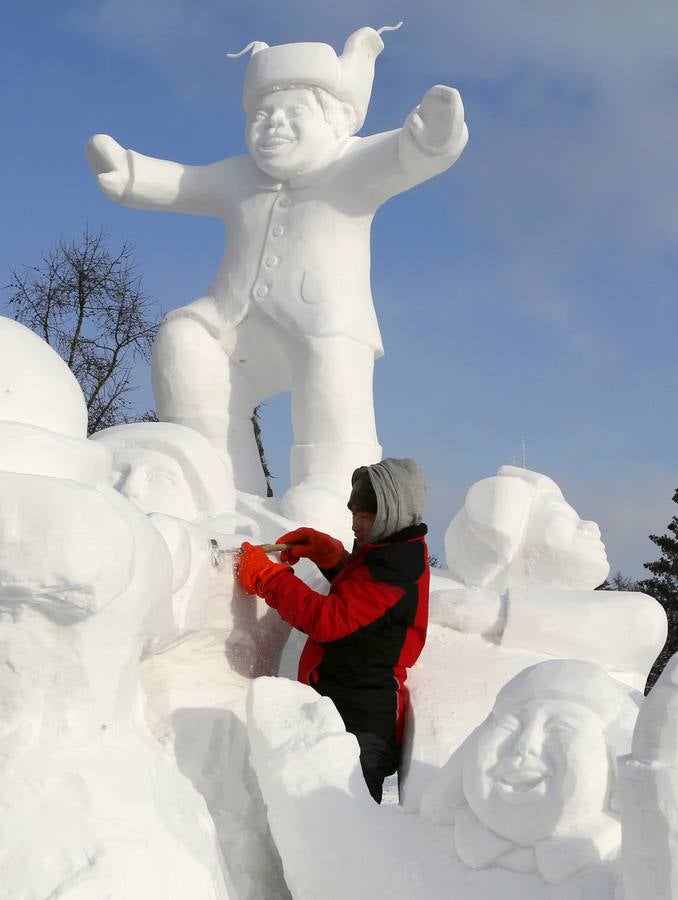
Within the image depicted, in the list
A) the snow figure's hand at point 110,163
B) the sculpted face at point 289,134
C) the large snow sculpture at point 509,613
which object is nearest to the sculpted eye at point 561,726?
the large snow sculpture at point 509,613

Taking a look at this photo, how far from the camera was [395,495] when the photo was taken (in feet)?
8.49

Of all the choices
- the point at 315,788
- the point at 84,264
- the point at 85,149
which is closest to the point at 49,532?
the point at 315,788

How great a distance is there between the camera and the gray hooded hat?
2.56 m

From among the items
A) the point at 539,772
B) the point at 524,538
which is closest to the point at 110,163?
the point at 524,538

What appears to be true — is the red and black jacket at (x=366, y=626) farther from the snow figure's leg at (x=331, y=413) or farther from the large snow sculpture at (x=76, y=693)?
the snow figure's leg at (x=331, y=413)

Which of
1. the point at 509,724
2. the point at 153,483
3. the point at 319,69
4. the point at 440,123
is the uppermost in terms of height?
the point at 319,69

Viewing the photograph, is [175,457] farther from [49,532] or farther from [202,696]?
[49,532]

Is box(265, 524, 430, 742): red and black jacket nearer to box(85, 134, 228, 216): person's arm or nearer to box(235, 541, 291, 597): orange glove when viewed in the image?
box(235, 541, 291, 597): orange glove

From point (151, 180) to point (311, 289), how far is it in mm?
971

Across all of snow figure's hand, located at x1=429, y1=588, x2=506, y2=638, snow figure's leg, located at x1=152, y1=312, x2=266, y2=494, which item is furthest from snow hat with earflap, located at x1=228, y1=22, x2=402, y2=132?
snow figure's hand, located at x1=429, y1=588, x2=506, y2=638

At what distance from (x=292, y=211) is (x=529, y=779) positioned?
127 inches

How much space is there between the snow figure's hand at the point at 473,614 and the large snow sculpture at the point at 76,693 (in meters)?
1.07

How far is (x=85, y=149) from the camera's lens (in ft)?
15.8

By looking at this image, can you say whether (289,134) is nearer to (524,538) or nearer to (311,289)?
(311,289)
